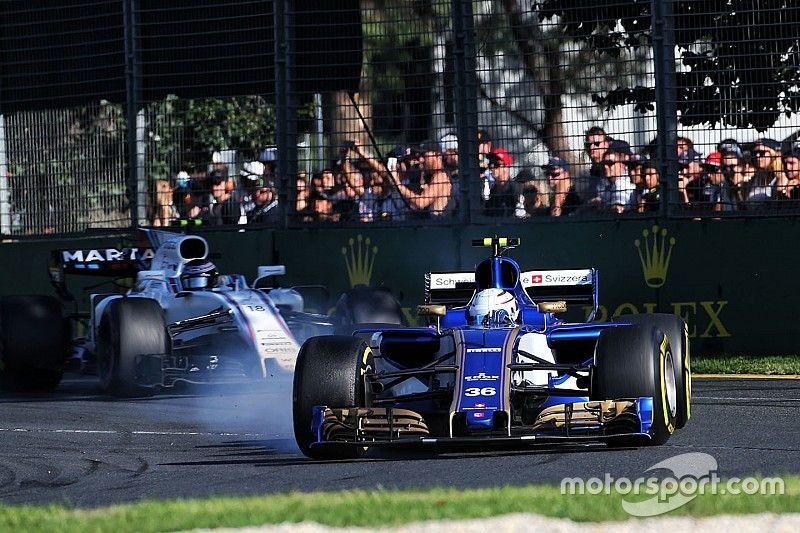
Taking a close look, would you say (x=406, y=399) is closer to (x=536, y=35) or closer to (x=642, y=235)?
(x=642, y=235)

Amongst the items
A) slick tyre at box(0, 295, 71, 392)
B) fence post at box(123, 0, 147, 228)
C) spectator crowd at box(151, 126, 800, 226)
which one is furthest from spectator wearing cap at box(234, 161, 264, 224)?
slick tyre at box(0, 295, 71, 392)

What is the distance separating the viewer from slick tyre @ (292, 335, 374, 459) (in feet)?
29.7

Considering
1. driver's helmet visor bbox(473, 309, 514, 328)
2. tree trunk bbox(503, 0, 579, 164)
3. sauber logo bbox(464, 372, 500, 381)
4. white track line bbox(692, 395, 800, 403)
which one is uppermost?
tree trunk bbox(503, 0, 579, 164)

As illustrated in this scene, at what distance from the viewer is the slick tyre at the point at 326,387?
9.04 m

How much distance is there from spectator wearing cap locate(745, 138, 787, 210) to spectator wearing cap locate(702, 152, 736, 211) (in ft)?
0.58

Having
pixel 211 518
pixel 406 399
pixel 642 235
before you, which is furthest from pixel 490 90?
pixel 211 518

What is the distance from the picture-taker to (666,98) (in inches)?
601

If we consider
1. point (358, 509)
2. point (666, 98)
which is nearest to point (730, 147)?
point (666, 98)

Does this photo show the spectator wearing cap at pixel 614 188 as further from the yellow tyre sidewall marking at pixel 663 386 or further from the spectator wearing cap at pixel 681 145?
the yellow tyre sidewall marking at pixel 663 386

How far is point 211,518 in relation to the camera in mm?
6555

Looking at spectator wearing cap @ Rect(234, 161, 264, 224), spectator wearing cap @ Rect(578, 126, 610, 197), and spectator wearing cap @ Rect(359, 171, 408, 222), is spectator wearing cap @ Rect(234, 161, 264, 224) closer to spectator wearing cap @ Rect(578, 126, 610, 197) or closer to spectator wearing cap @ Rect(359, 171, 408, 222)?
spectator wearing cap @ Rect(359, 171, 408, 222)

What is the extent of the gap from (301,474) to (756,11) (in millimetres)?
8304

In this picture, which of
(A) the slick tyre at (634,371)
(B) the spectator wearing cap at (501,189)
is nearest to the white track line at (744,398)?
(A) the slick tyre at (634,371)

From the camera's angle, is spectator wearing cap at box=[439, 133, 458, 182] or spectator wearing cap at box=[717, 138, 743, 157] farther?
spectator wearing cap at box=[439, 133, 458, 182]
